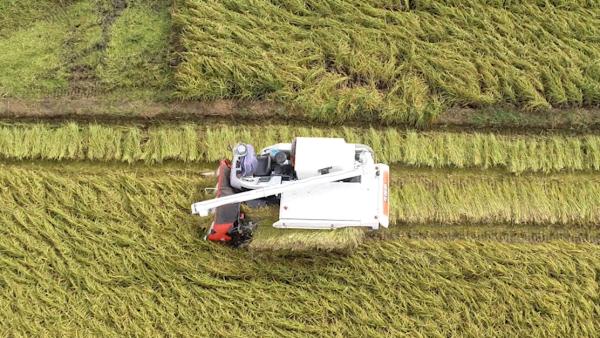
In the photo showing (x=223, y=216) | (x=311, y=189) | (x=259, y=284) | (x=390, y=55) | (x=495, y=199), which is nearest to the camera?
(x=311, y=189)

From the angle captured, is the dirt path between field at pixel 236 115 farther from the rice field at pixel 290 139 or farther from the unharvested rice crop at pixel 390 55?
the unharvested rice crop at pixel 390 55

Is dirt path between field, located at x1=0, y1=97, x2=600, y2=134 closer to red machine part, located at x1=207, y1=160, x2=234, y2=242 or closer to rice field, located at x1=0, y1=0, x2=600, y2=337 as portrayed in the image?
rice field, located at x1=0, y1=0, x2=600, y2=337

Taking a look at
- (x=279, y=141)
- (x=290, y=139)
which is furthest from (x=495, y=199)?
(x=279, y=141)

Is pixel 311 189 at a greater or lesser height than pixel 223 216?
greater

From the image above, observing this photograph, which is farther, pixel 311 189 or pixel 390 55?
pixel 390 55

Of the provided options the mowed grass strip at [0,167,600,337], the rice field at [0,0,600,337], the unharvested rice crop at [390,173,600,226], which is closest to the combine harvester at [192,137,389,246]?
the rice field at [0,0,600,337]

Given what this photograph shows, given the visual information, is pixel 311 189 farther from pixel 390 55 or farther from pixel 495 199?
pixel 495 199

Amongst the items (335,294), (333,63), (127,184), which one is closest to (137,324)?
(127,184)

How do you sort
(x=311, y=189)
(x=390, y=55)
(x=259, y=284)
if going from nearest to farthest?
(x=311, y=189), (x=259, y=284), (x=390, y=55)
